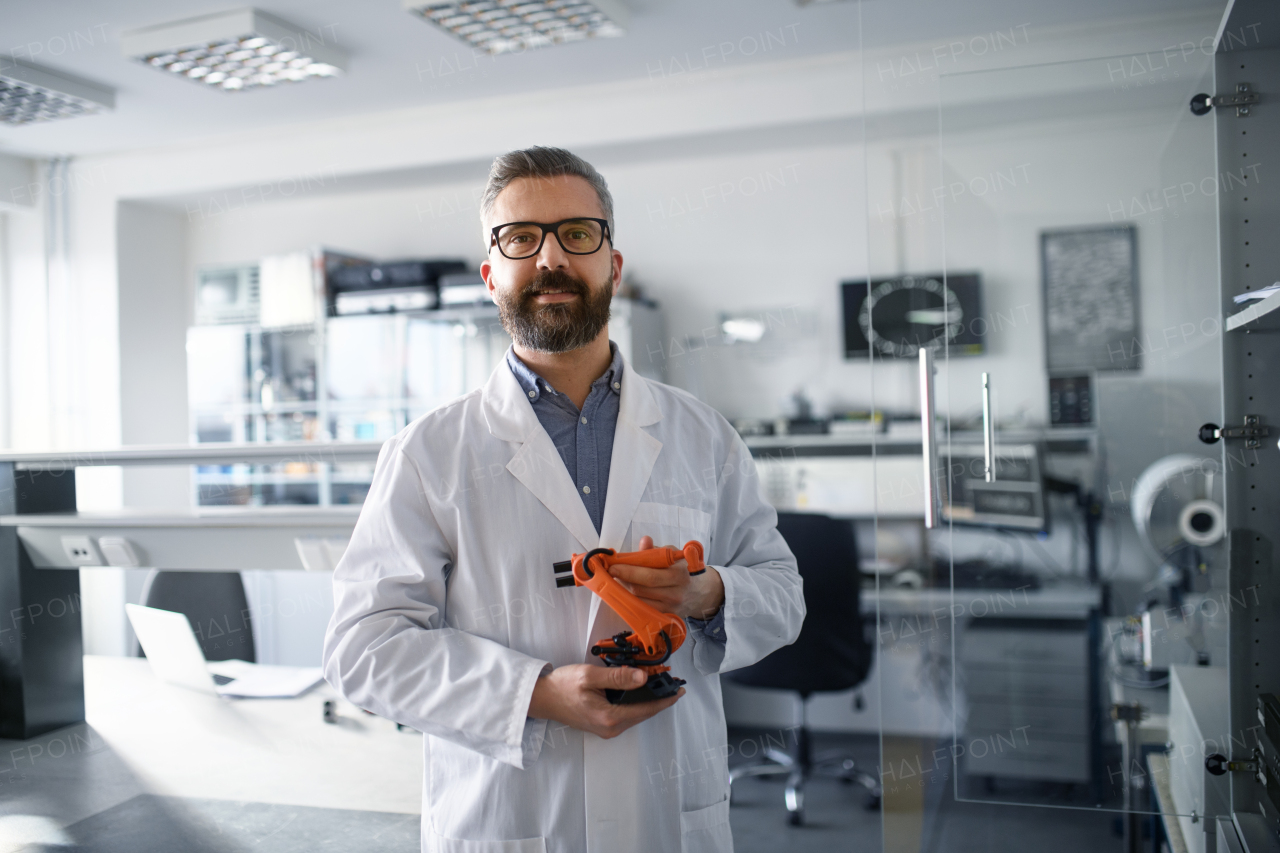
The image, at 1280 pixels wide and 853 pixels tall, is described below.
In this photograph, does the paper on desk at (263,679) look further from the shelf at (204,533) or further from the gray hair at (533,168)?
the gray hair at (533,168)

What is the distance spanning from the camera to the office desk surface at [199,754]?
1.73 metres

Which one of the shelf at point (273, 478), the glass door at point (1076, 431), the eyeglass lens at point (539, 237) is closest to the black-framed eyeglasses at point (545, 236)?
the eyeglass lens at point (539, 237)

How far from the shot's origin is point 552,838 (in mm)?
1174

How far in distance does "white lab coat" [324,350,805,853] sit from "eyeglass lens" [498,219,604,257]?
0.63 ft

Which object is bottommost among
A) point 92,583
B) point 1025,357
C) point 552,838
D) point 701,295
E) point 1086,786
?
point 1086,786

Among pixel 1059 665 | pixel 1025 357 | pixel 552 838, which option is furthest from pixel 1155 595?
pixel 552 838

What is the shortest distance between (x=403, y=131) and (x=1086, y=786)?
3805mm

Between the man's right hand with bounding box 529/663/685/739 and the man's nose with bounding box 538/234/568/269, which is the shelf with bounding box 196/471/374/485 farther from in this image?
the man's right hand with bounding box 529/663/685/739

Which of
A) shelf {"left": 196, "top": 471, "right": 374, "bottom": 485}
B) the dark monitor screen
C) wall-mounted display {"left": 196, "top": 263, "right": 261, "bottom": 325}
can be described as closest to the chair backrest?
the dark monitor screen

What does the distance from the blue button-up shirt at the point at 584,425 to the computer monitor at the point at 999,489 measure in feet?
3.96

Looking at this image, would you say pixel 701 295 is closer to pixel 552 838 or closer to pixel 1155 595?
pixel 1155 595

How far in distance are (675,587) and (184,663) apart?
4.68ft

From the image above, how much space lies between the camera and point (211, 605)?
2145 mm

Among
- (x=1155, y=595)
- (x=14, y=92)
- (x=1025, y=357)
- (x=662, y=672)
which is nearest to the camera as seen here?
(x=662, y=672)
